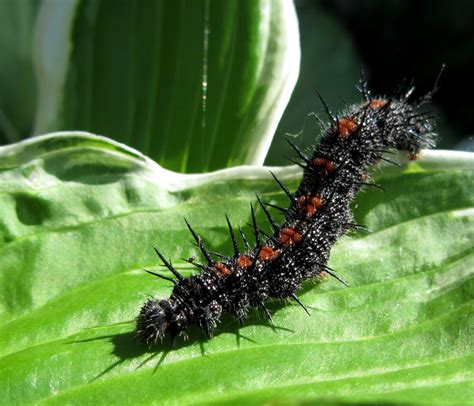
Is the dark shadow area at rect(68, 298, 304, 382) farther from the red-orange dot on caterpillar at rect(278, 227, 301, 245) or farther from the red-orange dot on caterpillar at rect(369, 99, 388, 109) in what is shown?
the red-orange dot on caterpillar at rect(369, 99, 388, 109)

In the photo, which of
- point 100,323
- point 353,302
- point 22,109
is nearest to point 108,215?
point 100,323

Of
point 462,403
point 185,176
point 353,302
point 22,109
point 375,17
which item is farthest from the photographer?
point 375,17

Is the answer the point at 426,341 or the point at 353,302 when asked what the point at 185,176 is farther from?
the point at 426,341

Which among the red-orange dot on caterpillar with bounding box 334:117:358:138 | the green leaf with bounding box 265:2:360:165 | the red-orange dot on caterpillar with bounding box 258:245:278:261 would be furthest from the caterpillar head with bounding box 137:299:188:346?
the green leaf with bounding box 265:2:360:165

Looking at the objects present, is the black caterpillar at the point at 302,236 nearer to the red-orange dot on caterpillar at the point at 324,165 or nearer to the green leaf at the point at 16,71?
the red-orange dot on caterpillar at the point at 324,165

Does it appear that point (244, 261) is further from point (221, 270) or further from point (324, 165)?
point (324, 165)

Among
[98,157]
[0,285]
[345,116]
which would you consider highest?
[345,116]
